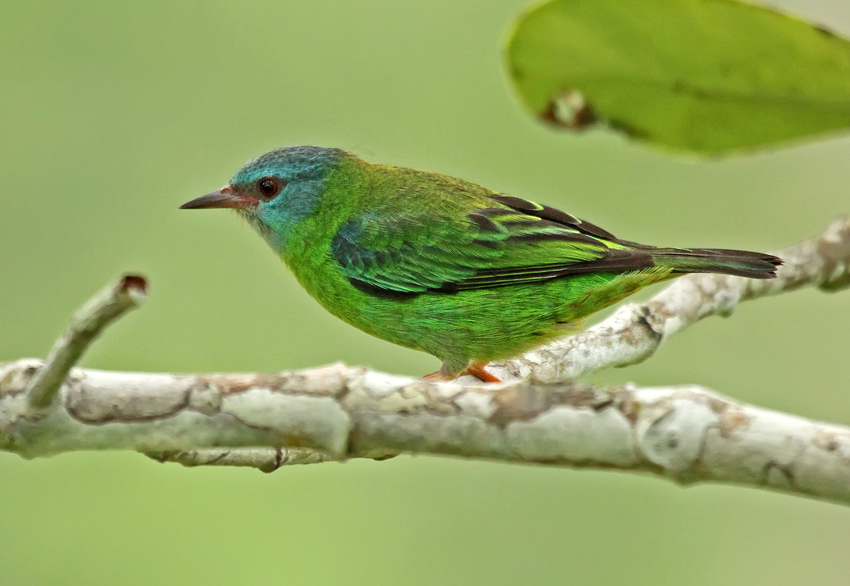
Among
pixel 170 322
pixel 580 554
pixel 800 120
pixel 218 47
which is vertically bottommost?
pixel 580 554

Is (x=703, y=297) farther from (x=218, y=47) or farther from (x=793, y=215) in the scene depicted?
(x=218, y=47)

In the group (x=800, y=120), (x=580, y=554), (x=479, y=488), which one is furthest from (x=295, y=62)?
(x=800, y=120)

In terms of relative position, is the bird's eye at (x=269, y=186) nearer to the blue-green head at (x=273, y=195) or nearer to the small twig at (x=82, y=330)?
the blue-green head at (x=273, y=195)

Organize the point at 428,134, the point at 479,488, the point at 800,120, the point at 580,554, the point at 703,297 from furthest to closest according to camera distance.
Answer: the point at 428,134, the point at 479,488, the point at 580,554, the point at 703,297, the point at 800,120

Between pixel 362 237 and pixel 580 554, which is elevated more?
pixel 362 237

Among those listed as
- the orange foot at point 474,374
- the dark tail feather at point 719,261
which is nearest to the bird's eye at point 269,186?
the orange foot at point 474,374

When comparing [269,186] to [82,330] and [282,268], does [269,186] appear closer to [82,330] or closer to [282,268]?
[282,268]

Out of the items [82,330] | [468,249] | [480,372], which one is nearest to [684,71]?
[468,249]
